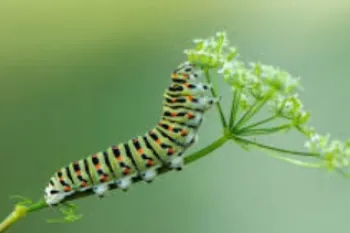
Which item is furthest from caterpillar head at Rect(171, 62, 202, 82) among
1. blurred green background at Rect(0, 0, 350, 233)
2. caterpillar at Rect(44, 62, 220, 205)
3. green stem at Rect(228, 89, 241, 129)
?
blurred green background at Rect(0, 0, 350, 233)

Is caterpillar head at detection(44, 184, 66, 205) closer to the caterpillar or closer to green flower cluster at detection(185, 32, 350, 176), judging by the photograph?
the caterpillar

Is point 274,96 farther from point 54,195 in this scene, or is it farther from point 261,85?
point 54,195

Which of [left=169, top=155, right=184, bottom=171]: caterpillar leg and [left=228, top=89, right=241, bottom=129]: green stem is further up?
[left=228, top=89, right=241, bottom=129]: green stem

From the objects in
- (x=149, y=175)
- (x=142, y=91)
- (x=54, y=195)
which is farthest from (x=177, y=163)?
(x=142, y=91)

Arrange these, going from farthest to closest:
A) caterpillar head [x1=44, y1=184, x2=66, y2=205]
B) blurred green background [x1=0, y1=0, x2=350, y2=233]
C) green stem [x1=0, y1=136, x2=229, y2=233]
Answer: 1. blurred green background [x1=0, y1=0, x2=350, y2=233]
2. caterpillar head [x1=44, y1=184, x2=66, y2=205]
3. green stem [x1=0, y1=136, x2=229, y2=233]

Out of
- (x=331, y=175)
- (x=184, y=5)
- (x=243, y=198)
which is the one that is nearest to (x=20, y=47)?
(x=184, y=5)

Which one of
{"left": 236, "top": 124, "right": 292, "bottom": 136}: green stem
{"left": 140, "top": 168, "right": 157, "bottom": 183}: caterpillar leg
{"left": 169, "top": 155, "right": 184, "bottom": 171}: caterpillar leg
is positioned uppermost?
{"left": 236, "top": 124, "right": 292, "bottom": 136}: green stem

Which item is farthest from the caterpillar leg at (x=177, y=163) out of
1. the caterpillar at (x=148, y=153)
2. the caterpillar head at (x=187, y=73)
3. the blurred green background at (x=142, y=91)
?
the blurred green background at (x=142, y=91)

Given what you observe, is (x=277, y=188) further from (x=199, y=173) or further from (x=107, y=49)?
(x=107, y=49)
